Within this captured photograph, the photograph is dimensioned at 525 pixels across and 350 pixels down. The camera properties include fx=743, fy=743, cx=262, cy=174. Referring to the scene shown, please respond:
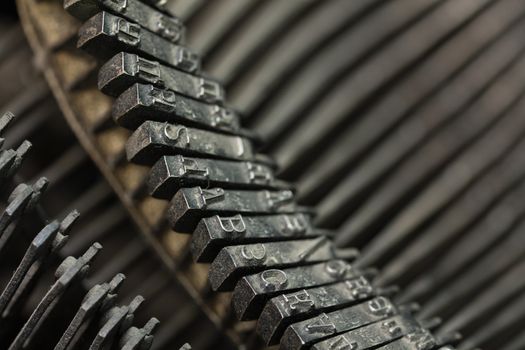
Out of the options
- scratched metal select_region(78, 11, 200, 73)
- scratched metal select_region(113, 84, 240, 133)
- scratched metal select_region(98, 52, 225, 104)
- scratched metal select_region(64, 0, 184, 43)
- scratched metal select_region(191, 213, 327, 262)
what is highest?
scratched metal select_region(64, 0, 184, 43)

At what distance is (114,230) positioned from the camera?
1.83 meters

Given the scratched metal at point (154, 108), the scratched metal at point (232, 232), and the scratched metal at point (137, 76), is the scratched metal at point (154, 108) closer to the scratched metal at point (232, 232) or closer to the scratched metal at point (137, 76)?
the scratched metal at point (137, 76)

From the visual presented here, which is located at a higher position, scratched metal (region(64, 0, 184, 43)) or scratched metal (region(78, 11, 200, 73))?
scratched metal (region(64, 0, 184, 43))

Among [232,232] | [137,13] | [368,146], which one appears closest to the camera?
[232,232]

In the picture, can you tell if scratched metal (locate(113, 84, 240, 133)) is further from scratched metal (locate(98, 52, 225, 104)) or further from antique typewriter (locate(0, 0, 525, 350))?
antique typewriter (locate(0, 0, 525, 350))

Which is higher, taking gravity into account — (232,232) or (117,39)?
(117,39)

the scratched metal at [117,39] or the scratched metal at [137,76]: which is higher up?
the scratched metal at [117,39]

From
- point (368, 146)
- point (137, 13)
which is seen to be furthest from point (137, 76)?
point (368, 146)

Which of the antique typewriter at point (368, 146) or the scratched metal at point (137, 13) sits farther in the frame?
the antique typewriter at point (368, 146)

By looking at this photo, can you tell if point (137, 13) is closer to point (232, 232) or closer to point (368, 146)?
point (232, 232)

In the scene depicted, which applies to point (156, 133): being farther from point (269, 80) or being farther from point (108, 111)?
point (269, 80)

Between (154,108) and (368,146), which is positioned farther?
(368,146)

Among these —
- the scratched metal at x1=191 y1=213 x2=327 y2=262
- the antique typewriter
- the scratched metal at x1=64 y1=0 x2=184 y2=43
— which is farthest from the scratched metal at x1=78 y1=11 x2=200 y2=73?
the scratched metal at x1=191 y1=213 x2=327 y2=262

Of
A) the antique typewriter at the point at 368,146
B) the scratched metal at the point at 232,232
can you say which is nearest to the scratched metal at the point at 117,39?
the antique typewriter at the point at 368,146
